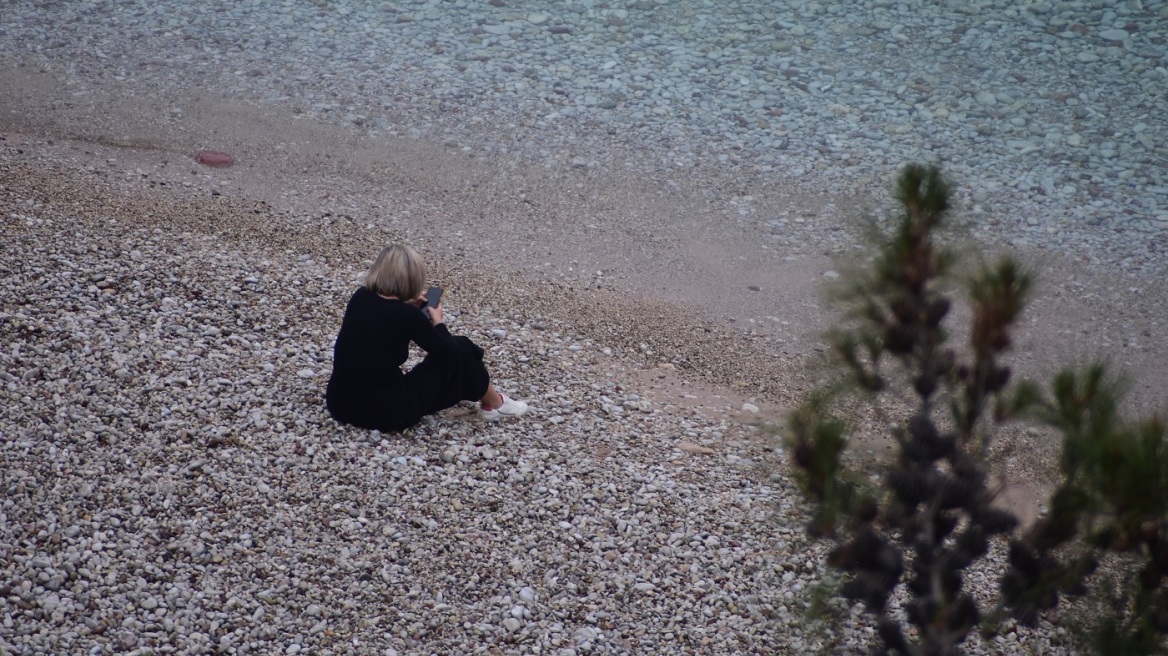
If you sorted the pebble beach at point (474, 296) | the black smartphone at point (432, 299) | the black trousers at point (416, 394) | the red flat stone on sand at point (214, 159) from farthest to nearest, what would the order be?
the red flat stone on sand at point (214, 159)
the black smartphone at point (432, 299)
the black trousers at point (416, 394)
the pebble beach at point (474, 296)

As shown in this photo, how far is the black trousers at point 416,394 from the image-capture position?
5793 mm

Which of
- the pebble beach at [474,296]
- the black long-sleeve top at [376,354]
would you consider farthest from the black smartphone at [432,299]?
the pebble beach at [474,296]

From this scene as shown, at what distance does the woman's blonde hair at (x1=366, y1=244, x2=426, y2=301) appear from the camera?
568cm

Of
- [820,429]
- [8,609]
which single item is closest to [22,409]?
[8,609]

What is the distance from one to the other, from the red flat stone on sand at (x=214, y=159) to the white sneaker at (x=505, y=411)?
5.37 m

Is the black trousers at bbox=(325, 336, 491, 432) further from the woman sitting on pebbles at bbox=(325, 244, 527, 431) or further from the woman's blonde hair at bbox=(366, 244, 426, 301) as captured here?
the woman's blonde hair at bbox=(366, 244, 426, 301)

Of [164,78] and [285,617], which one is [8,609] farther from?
[164,78]

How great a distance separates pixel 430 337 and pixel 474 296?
2497mm

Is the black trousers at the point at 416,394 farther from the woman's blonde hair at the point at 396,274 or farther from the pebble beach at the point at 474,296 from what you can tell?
the woman's blonde hair at the point at 396,274

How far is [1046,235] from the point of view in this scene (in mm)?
10531

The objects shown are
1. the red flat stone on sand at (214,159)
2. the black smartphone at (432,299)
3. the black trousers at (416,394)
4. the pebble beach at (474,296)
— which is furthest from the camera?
the red flat stone on sand at (214,159)

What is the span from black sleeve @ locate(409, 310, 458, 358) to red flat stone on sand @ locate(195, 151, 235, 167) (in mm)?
5321

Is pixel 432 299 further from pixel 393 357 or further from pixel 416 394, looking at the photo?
pixel 416 394

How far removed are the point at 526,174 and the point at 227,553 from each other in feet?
22.2
